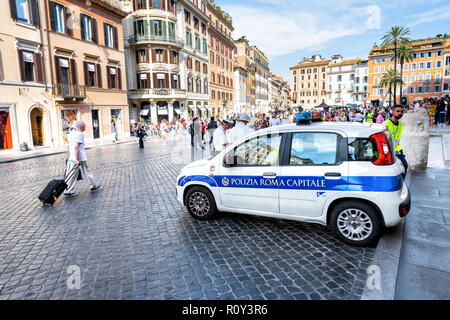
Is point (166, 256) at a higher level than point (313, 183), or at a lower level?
lower

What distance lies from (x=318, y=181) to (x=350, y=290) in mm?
1502

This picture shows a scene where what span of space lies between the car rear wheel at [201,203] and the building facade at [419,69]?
72984 mm

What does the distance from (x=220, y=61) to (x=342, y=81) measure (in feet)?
211

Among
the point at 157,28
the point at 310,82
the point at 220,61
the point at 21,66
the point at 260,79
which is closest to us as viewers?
the point at 21,66

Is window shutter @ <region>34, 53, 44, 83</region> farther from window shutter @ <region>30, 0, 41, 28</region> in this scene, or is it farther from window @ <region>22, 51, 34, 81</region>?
window shutter @ <region>30, 0, 41, 28</region>

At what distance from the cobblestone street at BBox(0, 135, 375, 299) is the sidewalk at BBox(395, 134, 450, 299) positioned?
1.38 ft

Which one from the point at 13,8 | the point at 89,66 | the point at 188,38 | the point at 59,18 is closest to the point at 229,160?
the point at 13,8

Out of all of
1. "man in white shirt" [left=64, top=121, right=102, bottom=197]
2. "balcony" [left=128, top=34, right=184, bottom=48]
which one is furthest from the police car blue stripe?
"balcony" [left=128, top=34, right=184, bottom=48]

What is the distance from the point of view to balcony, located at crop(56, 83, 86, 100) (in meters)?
22.4

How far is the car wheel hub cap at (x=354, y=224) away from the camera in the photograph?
13.4 feet

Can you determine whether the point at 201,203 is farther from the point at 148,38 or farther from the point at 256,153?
the point at 148,38

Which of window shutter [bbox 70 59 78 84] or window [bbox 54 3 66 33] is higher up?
window [bbox 54 3 66 33]

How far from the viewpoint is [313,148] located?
443cm

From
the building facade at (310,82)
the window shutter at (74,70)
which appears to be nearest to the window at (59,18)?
the window shutter at (74,70)
